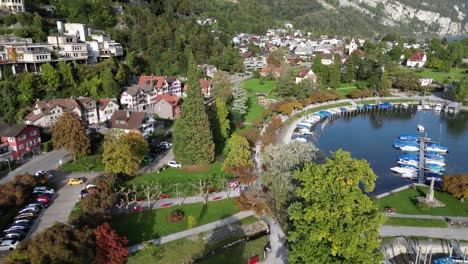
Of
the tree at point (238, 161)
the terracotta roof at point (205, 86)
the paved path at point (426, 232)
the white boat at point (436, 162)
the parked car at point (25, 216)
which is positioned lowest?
the white boat at point (436, 162)

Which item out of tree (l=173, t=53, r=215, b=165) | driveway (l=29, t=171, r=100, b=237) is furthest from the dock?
driveway (l=29, t=171, r=100, b=237)

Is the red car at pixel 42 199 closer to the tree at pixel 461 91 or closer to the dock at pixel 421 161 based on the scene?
the dock at pixel 421 161

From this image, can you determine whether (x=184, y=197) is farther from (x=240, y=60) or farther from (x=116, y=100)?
(x=240, y=60)

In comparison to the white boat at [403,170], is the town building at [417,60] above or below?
above

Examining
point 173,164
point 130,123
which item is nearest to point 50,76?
point 130,123

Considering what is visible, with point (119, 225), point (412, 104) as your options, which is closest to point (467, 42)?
point (412, 104)

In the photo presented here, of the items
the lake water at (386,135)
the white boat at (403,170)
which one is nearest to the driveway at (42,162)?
the lake water at (386,135)
